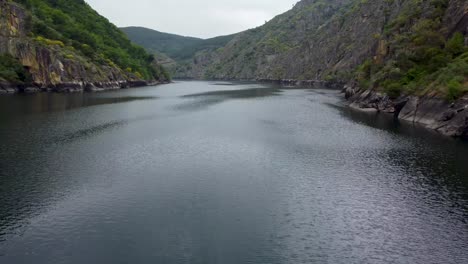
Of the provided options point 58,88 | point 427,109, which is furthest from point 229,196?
point 58,88

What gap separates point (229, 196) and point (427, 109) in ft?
220

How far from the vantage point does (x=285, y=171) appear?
185 ft

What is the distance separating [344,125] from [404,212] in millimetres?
54259

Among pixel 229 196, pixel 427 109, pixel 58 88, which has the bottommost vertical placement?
pixel 229 196

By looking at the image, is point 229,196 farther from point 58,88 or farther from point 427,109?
point 58,88

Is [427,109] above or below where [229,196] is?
above

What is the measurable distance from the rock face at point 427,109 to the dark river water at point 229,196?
4.85 metres

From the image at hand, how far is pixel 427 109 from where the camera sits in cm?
9350

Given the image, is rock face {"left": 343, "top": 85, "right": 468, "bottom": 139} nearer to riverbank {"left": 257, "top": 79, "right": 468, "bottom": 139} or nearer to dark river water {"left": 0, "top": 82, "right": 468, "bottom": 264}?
riverbank {"left": 257, "top": 79, "right": 468, "bottom": 139}

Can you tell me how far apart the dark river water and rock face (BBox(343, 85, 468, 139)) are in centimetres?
485

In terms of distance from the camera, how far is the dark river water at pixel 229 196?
33.8 meters

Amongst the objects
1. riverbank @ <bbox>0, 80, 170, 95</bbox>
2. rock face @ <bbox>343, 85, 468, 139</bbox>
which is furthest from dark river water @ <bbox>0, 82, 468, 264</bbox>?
riverbank @ <bbox>0, 80, 170, 95</bbox>

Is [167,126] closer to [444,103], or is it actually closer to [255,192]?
[255,192]

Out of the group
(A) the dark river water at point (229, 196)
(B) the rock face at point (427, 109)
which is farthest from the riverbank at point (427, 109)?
(A) the dark river water at point (229, 196)
